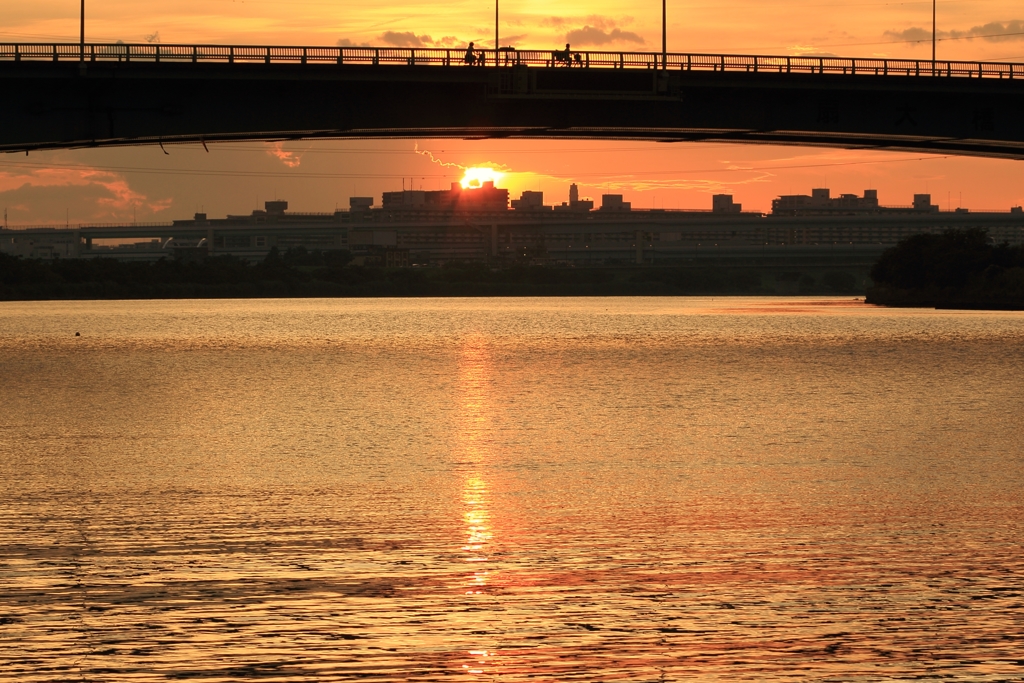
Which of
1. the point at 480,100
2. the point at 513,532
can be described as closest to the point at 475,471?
the point at 513,532

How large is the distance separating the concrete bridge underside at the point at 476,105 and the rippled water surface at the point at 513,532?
15.8 m

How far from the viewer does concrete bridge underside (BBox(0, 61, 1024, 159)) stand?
66.3 m

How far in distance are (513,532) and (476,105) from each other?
49.8 m

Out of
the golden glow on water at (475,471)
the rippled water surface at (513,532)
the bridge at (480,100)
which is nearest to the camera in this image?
the rippled water surface at (513,532)

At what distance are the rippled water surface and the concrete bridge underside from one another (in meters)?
15.8

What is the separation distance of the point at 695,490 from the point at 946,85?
51097 mm

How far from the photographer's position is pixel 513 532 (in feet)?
75.4

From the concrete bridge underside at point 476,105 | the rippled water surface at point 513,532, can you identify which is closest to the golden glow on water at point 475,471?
the rippled water surface at point 513,532

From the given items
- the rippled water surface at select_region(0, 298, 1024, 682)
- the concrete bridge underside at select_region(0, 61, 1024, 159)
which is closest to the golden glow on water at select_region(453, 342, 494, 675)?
the rippled water surface at select_region(0, 298, 1024, 682)

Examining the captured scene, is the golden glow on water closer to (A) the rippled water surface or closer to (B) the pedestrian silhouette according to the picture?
(A) the rippled water surface

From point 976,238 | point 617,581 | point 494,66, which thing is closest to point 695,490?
point 617,581

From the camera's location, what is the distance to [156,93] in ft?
221

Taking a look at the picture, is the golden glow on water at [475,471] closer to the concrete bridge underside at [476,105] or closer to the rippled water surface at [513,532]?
the rippled water surface at [513,532]

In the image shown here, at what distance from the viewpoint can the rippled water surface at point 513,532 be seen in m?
15.4
